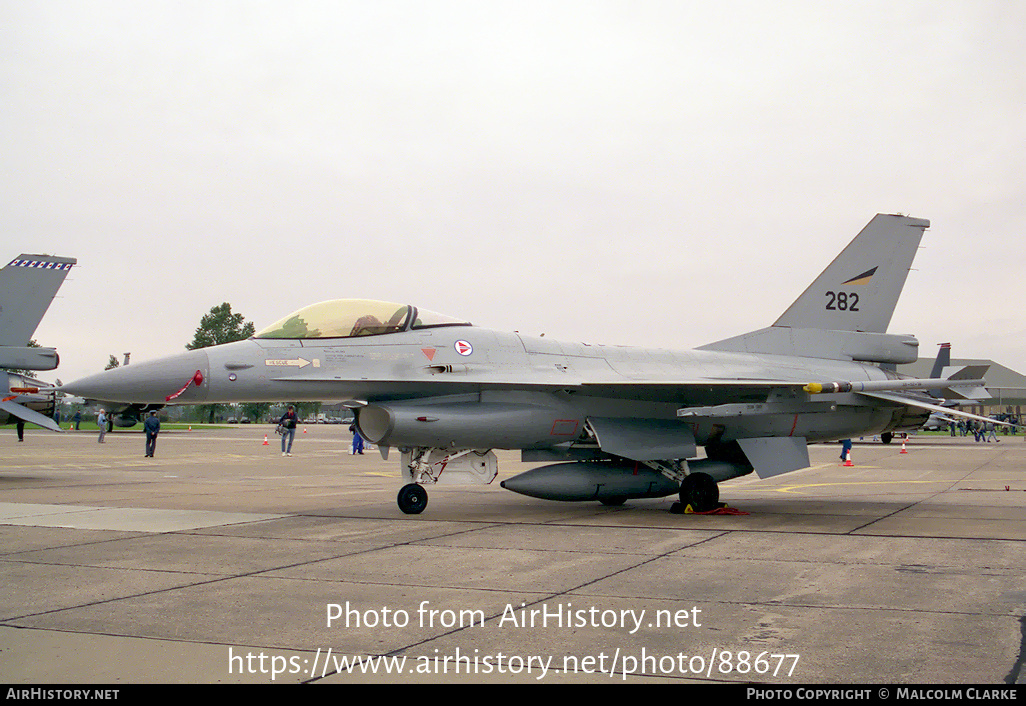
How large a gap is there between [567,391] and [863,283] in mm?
5774

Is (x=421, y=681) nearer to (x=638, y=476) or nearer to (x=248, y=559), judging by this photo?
(x=248, y=559)

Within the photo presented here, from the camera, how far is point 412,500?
1077 cm

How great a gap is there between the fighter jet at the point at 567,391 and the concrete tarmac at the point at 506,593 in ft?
2.43

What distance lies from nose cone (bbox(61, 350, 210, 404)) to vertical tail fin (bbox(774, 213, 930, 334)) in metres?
9.08

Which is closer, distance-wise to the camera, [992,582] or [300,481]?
[992,582]

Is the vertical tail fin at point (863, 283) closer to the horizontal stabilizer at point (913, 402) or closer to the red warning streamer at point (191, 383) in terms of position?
the horizontal stabilizer at point (913, 402)

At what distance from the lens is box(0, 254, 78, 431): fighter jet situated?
1678 centimetres

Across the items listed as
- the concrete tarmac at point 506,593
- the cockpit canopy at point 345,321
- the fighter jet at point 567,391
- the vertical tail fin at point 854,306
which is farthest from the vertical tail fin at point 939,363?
the cockpit canopy at point 345,321

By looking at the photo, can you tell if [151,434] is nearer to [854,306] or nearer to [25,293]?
[25,293]

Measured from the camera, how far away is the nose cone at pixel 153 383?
30.7 feet

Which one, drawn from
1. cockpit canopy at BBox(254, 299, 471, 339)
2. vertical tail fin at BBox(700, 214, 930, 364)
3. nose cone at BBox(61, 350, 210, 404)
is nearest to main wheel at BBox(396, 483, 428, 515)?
cockpit canopy at BBox(254, 299, 471, 339)

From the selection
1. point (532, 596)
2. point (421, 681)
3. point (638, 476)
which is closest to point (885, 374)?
point (638, 476)

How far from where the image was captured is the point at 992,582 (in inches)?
253

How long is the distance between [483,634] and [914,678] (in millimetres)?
2251
